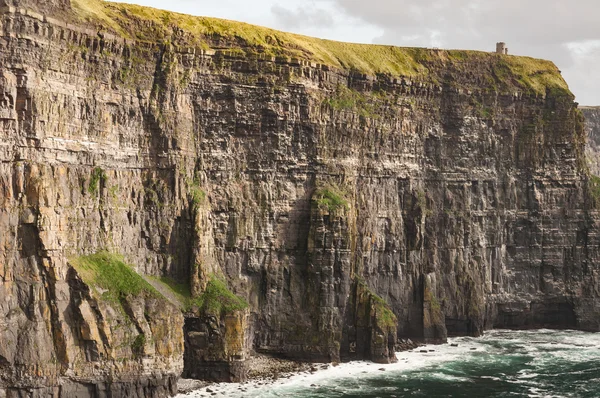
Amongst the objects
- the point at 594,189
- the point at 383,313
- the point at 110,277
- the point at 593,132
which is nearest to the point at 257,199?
the point at 383,313

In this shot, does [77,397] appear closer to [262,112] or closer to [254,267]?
[254,267]

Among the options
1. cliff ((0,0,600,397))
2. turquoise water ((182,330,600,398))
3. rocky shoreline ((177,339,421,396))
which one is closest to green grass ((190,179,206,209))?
cliff ((0,0,600,397))

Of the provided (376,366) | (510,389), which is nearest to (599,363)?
(510,389)

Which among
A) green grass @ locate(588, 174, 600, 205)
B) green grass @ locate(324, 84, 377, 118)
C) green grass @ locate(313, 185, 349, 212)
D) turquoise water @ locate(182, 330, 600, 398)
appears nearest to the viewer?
Result: turquoise water @ locate(182, 330, 600, 398)

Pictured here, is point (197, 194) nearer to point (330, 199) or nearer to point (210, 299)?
point (210, 299)

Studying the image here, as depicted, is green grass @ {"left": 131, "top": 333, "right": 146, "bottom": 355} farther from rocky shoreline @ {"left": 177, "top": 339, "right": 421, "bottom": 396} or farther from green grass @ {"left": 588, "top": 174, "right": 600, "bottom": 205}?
green grass @ {"left": 588, "top": 174, "right": 600, "bottom": 205}
